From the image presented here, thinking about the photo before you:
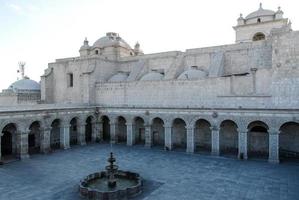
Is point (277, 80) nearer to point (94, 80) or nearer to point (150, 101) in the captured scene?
point (150, 101)

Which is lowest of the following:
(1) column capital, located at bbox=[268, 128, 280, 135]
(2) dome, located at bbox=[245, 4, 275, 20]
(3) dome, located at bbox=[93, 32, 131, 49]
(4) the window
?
(1) column capital, located at bbox=[268, 128, 280, 135]

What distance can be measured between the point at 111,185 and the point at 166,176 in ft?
13.4

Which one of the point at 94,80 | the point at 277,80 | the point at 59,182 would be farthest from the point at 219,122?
the point at 94,80

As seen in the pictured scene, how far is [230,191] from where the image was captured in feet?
48.4

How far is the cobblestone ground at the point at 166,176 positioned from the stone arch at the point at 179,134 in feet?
9.84

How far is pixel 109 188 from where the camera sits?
49.6ft

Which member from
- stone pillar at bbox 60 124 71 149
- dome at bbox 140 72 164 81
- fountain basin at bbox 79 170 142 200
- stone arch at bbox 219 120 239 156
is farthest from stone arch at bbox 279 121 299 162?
stone pillar at bbox 60 124 71 149

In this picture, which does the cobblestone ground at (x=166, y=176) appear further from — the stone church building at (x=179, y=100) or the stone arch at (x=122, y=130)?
the stone arch at (x=122, y=130)

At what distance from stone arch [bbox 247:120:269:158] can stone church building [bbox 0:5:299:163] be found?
9 cm

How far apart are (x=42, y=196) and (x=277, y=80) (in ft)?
62.4

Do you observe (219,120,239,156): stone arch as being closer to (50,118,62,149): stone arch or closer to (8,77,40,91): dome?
(50,118,62,149): stone arch

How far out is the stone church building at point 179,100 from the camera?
21.3 meters

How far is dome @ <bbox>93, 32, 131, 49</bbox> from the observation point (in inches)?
1493

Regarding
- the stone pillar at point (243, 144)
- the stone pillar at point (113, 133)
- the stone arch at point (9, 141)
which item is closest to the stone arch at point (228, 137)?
the stone pillar at point (243, 144)
